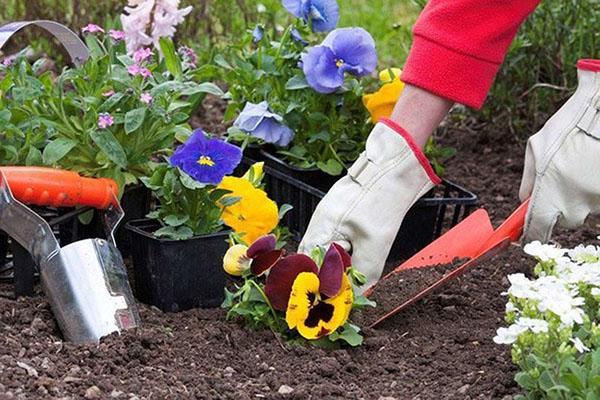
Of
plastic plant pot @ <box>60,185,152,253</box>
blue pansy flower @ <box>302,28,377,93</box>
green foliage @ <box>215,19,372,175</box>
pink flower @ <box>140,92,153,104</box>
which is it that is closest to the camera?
pink flower @ <box>140,92,153,104</box>

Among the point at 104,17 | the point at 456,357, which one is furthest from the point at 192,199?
the point at 104,17

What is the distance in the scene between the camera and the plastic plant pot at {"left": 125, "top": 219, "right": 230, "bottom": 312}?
2668 mm

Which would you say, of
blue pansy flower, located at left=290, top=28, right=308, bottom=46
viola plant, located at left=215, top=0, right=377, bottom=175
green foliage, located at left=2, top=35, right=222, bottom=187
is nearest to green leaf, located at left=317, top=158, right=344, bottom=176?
viola plant, located at left=215, top=0, right=377, bottom=175

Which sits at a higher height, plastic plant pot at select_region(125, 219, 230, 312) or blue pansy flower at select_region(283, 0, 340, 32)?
blue pansy flower at select_region(283, 0, 340, 32)

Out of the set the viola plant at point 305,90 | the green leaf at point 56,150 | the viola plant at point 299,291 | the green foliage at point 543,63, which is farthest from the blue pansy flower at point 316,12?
the viola plant at point 299,291

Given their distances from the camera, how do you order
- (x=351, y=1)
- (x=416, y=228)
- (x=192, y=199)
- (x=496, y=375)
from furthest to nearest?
(x=351, y=1), (x=416, y=228), (x=192, y=199), (x=496, y=375)

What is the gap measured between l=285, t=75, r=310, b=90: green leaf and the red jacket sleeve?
0.53m

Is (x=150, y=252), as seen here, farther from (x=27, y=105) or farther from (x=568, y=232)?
(x=568, y=232)

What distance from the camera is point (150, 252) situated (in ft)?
8.82

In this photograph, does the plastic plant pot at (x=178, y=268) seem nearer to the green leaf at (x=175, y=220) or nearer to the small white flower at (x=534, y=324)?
the green leaf at (x=175, y=220)

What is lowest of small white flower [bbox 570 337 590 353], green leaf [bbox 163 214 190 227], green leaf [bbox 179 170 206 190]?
green leaf [bbox 163 214 190 227]

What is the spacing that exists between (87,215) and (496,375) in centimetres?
97

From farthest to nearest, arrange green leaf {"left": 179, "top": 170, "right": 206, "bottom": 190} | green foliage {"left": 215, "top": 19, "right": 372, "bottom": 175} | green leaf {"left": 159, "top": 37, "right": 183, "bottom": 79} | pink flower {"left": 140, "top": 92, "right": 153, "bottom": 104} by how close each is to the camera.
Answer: green foliage {"left": 215, "top": 19, "right": 372, "bottom": 175} < green leaf {"left": 159, "top": 37, "right": 183, "bottom": 79} < pink flower {"left": 140, "top": 92, "right": 153, "bottom": 104} < green leaf {"left": 179, "top": 170, "right": 206, "bottom": 190}

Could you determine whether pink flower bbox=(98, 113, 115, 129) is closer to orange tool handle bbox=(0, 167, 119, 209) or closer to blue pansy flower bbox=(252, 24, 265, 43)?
orange tool handle bbox=(0, 167, 119, 209)
